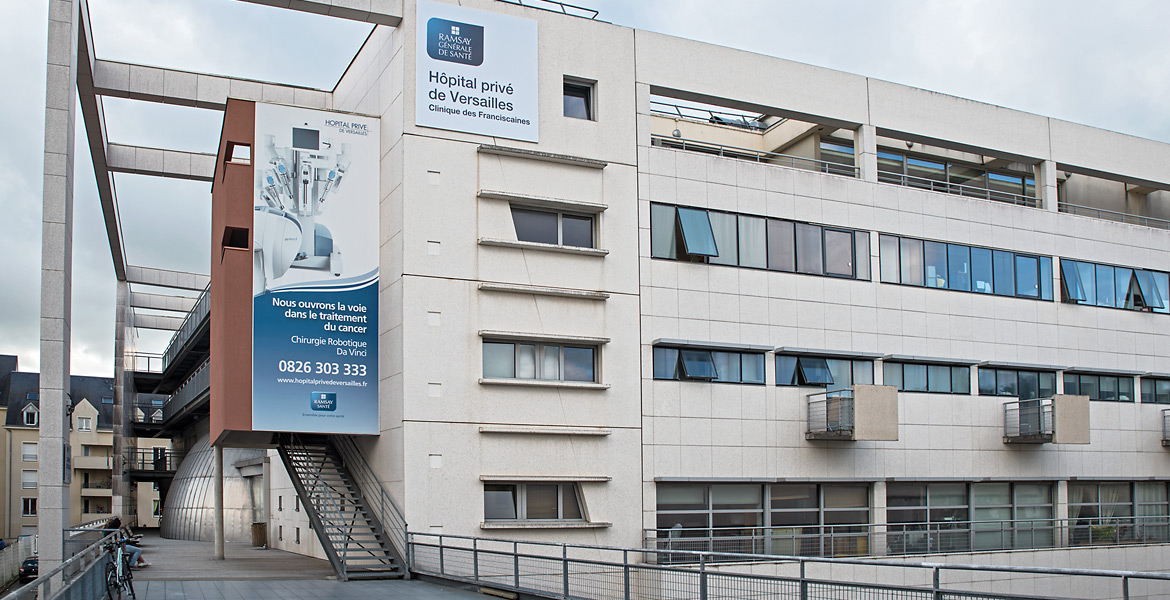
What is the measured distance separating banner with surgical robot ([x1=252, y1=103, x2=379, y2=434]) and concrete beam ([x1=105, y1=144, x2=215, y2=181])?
1203 centimetres

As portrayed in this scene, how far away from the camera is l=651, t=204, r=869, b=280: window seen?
27.6 m

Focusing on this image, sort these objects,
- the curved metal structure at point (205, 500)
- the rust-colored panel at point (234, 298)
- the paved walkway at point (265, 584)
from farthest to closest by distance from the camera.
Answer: the curved metal structure at point (205, 500)
the rust-colored panel at point (234, 298)
the paved walkway at point (265, 584)

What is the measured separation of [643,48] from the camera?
27.8m

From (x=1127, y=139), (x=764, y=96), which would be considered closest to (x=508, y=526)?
(x=764, y=96)

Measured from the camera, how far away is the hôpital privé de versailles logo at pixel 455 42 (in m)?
25.0

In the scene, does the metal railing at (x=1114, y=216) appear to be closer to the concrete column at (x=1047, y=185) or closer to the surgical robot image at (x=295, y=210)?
the concrete column at (x=1047, y=185)

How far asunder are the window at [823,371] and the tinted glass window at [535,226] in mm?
7043

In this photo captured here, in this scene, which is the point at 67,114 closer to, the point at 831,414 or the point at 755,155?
the point at 755,155

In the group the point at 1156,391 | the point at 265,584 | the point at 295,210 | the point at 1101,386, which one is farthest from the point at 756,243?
the point at 1156,391

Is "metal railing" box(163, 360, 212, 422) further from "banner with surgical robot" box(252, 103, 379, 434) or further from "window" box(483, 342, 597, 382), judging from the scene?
"window" box(483, 342, 597, 382)

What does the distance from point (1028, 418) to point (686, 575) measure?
18442 mm

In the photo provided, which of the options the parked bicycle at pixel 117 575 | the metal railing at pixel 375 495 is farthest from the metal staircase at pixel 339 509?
the parked bicycle at pixel 117 575

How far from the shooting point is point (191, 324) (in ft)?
178

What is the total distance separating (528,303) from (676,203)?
16.6 feet
